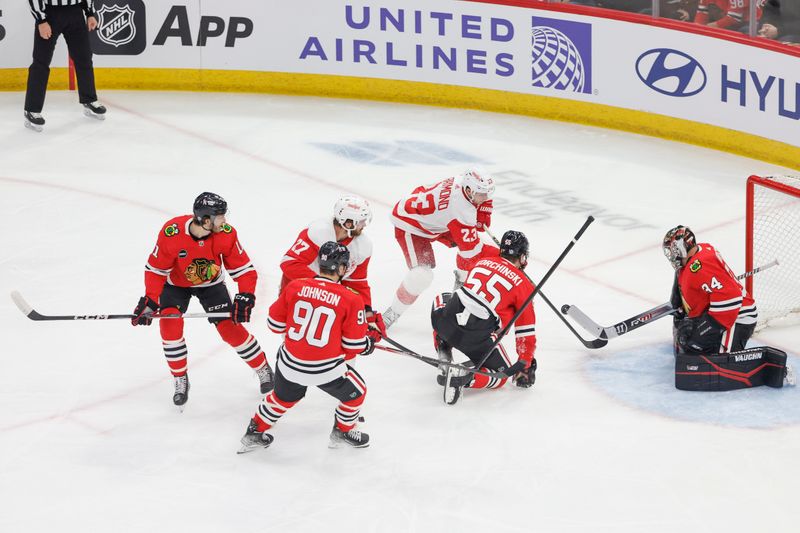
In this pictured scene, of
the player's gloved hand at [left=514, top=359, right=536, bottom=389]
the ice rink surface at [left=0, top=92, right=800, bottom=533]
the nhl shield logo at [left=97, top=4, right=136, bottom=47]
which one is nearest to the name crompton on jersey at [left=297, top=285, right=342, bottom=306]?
the ice rink surface at [left=0, top=92, right=800, bottom=533]

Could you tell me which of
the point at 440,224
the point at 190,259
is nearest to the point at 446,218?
the point at 440,224

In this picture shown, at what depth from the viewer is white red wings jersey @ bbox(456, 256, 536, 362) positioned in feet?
17.5

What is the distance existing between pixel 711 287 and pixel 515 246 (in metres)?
0.88

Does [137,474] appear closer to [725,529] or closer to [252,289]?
[252,289]

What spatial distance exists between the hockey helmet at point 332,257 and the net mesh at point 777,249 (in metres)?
2.44

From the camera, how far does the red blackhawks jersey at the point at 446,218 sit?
5.98 meters

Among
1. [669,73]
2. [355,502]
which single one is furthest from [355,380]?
[669,73]

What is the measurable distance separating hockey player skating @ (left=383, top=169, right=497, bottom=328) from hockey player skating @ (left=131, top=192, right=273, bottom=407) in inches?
39.4

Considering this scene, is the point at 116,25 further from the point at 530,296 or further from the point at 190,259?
the point at 530,296

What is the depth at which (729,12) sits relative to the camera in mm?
8516

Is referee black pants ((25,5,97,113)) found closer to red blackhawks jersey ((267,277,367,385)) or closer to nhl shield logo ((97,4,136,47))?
nhl shield logo ((97,4,136,47))

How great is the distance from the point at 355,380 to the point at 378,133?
15.7ft

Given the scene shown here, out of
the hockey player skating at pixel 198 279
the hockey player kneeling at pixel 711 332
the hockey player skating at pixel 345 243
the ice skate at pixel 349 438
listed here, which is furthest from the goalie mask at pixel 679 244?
the hockey player skating at pixel 198 279

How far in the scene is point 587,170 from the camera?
8617 millimetres
